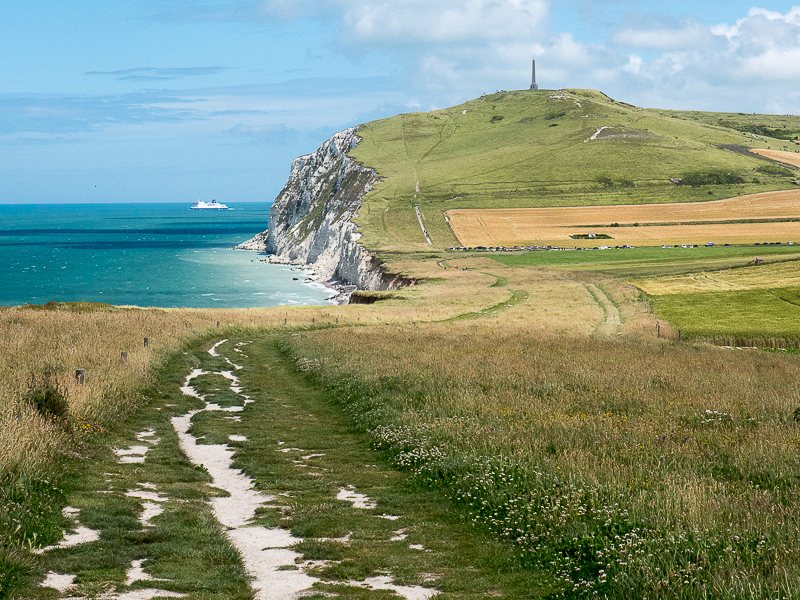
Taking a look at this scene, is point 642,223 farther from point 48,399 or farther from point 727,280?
point 48,399

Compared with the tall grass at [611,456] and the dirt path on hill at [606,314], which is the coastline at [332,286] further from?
the tall grass at [611,456]

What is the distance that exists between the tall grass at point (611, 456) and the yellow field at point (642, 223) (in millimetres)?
111317

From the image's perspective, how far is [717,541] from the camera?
362 inches

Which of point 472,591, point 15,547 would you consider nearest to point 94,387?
point 15,547

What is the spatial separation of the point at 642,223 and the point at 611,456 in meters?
151

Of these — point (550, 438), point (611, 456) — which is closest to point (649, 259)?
point (550, 438)

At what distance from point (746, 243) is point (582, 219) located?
45321mm

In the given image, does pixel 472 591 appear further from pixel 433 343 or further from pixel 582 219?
pixel 582 219

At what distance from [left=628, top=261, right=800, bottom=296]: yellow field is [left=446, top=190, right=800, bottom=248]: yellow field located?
51.7 metres

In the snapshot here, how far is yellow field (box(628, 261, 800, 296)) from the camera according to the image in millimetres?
65812

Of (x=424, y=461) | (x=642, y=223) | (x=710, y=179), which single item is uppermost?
(x=710, y=179)

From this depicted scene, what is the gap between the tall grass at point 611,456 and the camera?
8914mm

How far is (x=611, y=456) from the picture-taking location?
1384 centimetres

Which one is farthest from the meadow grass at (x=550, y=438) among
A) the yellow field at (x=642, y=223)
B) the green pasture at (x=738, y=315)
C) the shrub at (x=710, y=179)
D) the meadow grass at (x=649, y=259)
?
the shrub at (x=710, y=179)
